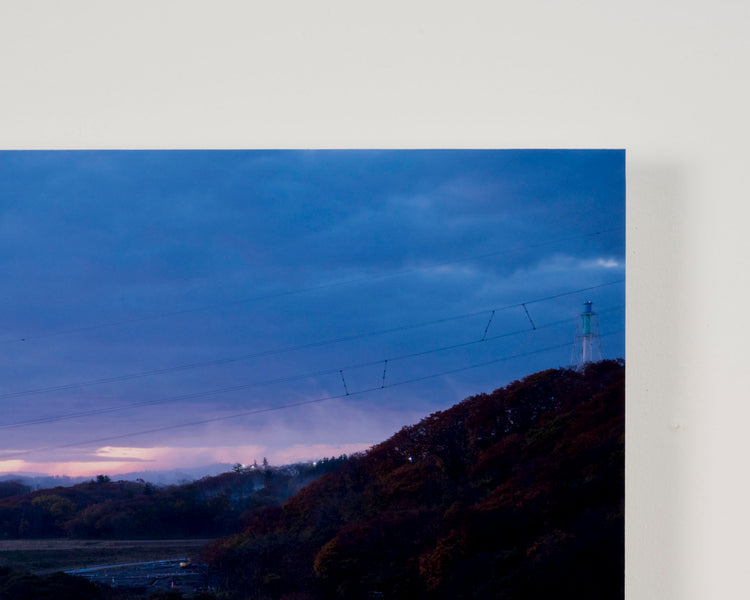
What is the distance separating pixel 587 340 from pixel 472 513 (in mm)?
712

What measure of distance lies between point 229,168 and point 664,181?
1.53 m

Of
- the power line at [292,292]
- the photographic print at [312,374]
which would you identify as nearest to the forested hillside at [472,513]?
the photographic print at [312,374]

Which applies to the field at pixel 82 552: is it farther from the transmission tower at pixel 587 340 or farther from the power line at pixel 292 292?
the transmission tower at pixel 587 340

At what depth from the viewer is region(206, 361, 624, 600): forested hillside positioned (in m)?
2.57

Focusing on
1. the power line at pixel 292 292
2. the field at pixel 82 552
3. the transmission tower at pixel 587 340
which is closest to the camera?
the field at pixel 82 552

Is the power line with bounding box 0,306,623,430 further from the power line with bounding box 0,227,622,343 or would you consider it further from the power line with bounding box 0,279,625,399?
→ the power line with bounding box 0,227,622,343

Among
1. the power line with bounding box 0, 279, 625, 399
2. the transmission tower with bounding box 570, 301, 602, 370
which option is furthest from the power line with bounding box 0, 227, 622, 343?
the transmission tower with bounding box 570, 301, 602, 370

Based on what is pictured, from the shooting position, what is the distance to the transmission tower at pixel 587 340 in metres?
2.71

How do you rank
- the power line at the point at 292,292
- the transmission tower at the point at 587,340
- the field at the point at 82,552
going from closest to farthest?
the field at the point at 82,552
the power line at the point at 292,292
the transmission tower at the point at 587,340

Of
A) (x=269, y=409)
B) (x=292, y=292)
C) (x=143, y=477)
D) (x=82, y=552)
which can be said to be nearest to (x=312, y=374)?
(x=269, y=409)

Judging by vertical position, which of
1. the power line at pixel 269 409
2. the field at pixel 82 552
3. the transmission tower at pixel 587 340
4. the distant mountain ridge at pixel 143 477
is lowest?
the field at pixel 82 552

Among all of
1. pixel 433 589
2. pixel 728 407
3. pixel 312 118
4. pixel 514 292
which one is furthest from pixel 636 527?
pixel 312 118

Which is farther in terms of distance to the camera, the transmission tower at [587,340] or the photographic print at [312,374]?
the transmission tower at [587,340]

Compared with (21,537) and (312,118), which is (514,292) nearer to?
(312,118)
